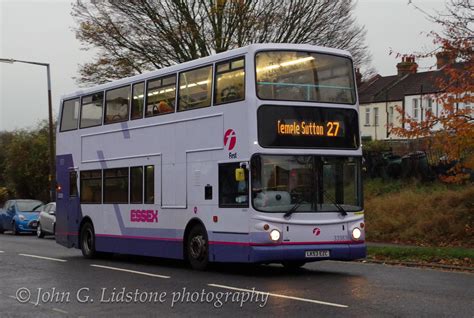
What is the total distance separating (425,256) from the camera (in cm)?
1805

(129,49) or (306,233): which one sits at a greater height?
(129,49)

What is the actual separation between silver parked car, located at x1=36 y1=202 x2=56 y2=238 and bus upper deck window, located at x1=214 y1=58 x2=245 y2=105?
17.0 m

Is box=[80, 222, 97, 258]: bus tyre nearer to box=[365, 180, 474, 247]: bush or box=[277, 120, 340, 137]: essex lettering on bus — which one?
box=[277, 120, 340, 137]: essex lettering on bus

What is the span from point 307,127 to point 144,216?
494 centimetres

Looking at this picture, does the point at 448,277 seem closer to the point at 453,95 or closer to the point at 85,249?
the point at 453,95

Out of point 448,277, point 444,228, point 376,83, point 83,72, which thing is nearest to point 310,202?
point 448,277

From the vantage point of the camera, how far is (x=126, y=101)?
18250 mm

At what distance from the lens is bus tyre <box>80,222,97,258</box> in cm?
1967

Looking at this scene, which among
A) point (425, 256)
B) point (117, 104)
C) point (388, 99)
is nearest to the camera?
point (425, 256)

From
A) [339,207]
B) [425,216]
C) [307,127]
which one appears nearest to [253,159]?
[307,127]

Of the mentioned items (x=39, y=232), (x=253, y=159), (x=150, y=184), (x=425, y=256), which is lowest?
(x=425, y=256)

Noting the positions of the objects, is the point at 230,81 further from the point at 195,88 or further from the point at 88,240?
the point at 88,240

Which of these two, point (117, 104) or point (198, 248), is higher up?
point (117, 104)

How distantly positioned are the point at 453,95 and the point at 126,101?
318 inches
